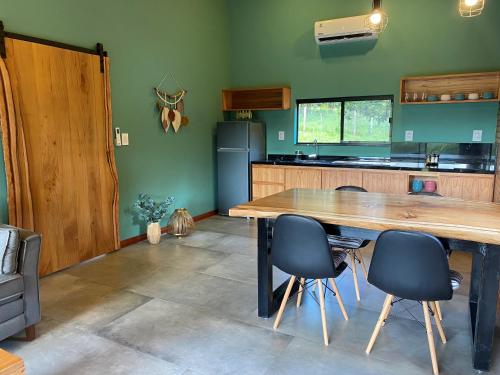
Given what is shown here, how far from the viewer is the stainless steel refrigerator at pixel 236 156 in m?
5.56

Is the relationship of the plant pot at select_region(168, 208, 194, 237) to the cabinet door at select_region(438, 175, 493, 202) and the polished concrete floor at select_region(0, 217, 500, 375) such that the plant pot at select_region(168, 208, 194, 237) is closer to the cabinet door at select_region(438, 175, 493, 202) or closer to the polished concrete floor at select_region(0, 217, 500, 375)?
the polished concrete floor at select_region(0, 217, 500, 375)

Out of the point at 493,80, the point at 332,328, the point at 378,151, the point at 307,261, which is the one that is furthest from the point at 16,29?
the point at 493,80

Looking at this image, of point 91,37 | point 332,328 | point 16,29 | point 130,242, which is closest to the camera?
point 332,328

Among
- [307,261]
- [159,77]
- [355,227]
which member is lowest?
[307,261]

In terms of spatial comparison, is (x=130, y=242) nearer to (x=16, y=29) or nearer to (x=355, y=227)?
(x=16, y=29)

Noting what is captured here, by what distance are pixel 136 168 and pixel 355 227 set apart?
3.00 meters

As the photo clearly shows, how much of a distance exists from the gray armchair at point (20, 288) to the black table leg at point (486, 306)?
2.66 m

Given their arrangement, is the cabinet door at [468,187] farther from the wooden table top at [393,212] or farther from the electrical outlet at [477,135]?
the wooden table top at [393,212]

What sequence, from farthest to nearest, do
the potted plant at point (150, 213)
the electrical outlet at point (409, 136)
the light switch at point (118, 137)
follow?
the electrical outlet at point (409, 136) < the potted plant at point (150, 213) < the light switch at point (118, 137)

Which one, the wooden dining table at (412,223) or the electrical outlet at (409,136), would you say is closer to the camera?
the wooden dining table at (412,223)

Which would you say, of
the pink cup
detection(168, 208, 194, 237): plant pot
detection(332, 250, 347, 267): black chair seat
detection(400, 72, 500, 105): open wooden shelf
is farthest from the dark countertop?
detection(332, 250, 347, 267): black chair seat

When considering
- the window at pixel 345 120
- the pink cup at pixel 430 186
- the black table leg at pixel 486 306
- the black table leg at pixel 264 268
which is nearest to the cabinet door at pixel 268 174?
the window at pixel 345 120

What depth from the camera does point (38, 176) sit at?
3.37 metres

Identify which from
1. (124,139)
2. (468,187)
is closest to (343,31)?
(468,187)
